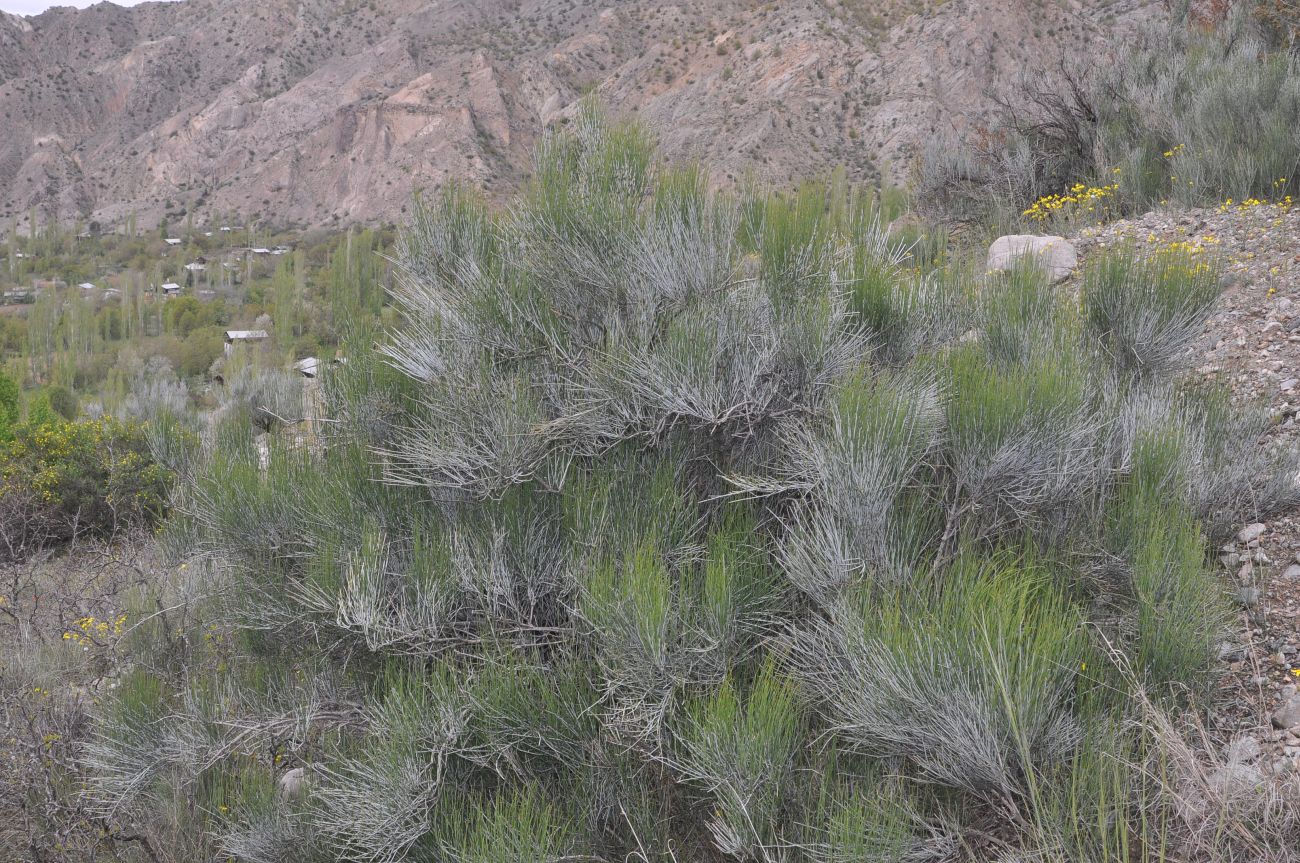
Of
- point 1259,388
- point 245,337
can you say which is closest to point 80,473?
point 1259,388

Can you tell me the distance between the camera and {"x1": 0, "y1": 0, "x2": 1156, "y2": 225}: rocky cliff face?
37.8m

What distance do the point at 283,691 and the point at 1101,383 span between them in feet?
12.9

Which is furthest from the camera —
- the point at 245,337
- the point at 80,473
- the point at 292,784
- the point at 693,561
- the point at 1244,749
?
the point at 245,337

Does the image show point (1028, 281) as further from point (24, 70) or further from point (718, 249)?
point (24, 70)

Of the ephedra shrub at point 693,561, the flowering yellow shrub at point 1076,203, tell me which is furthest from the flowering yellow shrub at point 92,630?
the flowering yellow shrub at point 1076,203

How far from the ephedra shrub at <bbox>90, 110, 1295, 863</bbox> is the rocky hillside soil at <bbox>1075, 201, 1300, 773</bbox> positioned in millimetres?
203

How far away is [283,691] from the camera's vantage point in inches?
157

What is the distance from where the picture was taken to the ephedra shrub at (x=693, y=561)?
8.89 ft

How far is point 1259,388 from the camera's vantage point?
4.86 m

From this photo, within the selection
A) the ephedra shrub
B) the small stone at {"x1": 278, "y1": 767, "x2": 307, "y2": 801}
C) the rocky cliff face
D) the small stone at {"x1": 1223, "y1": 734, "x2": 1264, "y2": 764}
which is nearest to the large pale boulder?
the ephedra shrub

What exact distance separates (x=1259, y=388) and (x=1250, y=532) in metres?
1.45

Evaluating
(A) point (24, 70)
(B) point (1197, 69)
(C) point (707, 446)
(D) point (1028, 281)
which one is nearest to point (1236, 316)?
(D) point (1028, 281)

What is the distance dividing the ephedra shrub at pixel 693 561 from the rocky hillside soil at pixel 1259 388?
8.0 inches

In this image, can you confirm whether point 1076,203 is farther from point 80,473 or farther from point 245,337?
point 245,337
